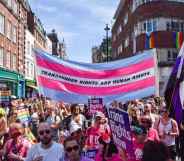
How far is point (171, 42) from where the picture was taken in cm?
4709

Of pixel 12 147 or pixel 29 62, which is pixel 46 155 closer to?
pixel 12 147

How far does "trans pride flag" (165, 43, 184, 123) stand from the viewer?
7078 mm

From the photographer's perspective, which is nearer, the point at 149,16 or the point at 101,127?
the point at 101,127

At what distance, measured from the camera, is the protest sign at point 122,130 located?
19.3ft

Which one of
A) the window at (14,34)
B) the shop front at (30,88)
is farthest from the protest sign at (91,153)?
the shop front at (30,88)

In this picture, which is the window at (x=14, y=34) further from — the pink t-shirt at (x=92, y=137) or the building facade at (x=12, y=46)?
the pink t-shirt at (x=92, y=137)

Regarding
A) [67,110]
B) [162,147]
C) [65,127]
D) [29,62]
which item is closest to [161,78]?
[29,62]

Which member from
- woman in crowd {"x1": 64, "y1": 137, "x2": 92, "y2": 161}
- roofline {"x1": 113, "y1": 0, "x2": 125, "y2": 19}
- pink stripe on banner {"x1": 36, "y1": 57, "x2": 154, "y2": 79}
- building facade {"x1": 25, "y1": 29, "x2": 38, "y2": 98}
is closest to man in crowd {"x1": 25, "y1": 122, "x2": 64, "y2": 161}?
woman in crowd {"x1": 64, "y1": 137, "x2": 92, "y2": 161}

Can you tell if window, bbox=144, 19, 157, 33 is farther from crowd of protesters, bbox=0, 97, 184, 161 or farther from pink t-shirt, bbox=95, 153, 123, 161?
pink t-shirt, bbox=95, 153, 123, 161

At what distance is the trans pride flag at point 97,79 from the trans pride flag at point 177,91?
1.64 m

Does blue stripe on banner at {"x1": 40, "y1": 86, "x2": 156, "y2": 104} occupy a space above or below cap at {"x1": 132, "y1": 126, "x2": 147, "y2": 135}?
above

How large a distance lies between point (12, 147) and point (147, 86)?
8.98ft

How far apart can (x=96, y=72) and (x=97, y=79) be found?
15 centimetres

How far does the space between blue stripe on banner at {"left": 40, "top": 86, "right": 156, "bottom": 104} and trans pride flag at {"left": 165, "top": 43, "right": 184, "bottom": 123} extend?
160 centimetres
